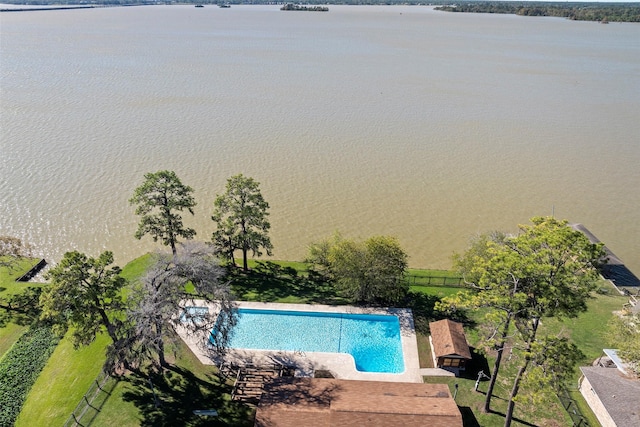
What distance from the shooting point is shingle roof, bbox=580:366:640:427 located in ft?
70.3

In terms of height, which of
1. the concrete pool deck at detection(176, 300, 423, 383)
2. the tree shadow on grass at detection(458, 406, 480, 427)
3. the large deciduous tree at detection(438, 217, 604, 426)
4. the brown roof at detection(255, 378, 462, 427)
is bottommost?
the tree shadow on grass at detection(458, 406, 480, 427)

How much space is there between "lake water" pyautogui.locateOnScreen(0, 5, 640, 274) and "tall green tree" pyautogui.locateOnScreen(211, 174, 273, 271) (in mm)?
→ 5941

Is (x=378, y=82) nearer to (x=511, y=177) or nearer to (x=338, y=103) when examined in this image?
(x=338, y=103)

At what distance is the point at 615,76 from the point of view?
9969 centimetres

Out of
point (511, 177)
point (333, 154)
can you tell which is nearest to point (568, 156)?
point (511, 177)

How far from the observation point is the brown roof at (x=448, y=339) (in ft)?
84.4

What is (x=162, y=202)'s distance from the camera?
3138 cm

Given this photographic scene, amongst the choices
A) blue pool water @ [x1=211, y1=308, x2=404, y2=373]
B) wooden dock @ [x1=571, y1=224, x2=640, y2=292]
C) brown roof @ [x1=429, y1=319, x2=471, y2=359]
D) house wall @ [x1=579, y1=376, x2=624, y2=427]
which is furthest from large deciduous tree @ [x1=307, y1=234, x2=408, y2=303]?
wooden dock @ [x1=571, y1=224, x2=640, y2=292]

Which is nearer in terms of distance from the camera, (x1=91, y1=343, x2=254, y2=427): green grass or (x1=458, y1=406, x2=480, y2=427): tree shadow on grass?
(x1=91, y1=343, x2=254, y2=427): green grass

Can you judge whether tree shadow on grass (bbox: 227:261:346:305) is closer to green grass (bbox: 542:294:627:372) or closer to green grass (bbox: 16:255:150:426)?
green grass (bbox: 16:255:150:426)

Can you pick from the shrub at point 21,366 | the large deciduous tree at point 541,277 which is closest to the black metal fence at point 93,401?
the shrub at point 21,366

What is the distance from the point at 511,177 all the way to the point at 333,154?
21.6 metres

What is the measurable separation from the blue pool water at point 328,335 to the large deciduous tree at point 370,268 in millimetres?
1661

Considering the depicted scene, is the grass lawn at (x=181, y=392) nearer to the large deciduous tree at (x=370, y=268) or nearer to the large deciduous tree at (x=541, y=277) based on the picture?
the large deciduous tree at (x=370, y=268)
